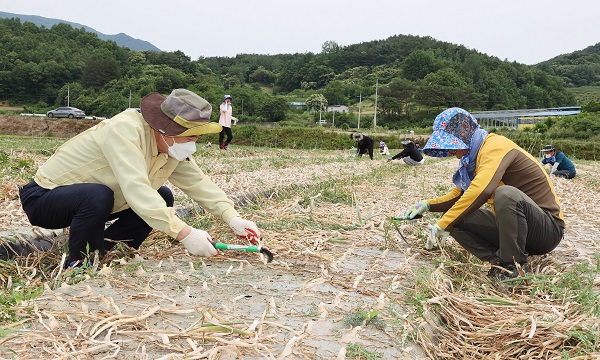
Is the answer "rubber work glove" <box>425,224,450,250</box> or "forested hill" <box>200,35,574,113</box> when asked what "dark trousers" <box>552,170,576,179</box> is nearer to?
"rubber work glove" <box>425,224,450,250</box>

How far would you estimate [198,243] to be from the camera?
2600 millimetres

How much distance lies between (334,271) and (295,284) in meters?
0.33

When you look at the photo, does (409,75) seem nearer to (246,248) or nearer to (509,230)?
(509,230)

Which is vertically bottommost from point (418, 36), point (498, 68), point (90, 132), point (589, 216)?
point (589, 216)

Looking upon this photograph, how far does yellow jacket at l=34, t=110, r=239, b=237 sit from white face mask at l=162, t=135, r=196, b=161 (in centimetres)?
9

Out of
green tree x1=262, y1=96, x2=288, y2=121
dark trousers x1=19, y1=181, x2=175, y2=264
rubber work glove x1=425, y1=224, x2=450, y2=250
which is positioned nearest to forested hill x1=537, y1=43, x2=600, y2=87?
green tree x1=262, y1=96, x2=288, y2=121

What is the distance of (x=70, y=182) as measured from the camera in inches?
110

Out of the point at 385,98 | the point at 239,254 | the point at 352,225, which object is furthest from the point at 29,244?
the point at 385,98

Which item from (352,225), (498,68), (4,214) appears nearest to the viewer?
(4,214)

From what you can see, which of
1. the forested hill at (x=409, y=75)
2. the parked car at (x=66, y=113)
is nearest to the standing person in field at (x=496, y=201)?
the parked car at (x=66, y=113)

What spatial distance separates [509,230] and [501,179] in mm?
368

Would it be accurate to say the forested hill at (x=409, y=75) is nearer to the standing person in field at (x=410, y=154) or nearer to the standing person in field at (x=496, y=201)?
the standing person in field at (x=410, y=154)

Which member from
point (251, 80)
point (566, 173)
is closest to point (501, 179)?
point (566, 173)

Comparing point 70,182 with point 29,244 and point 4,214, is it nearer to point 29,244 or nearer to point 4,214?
point 29,244
